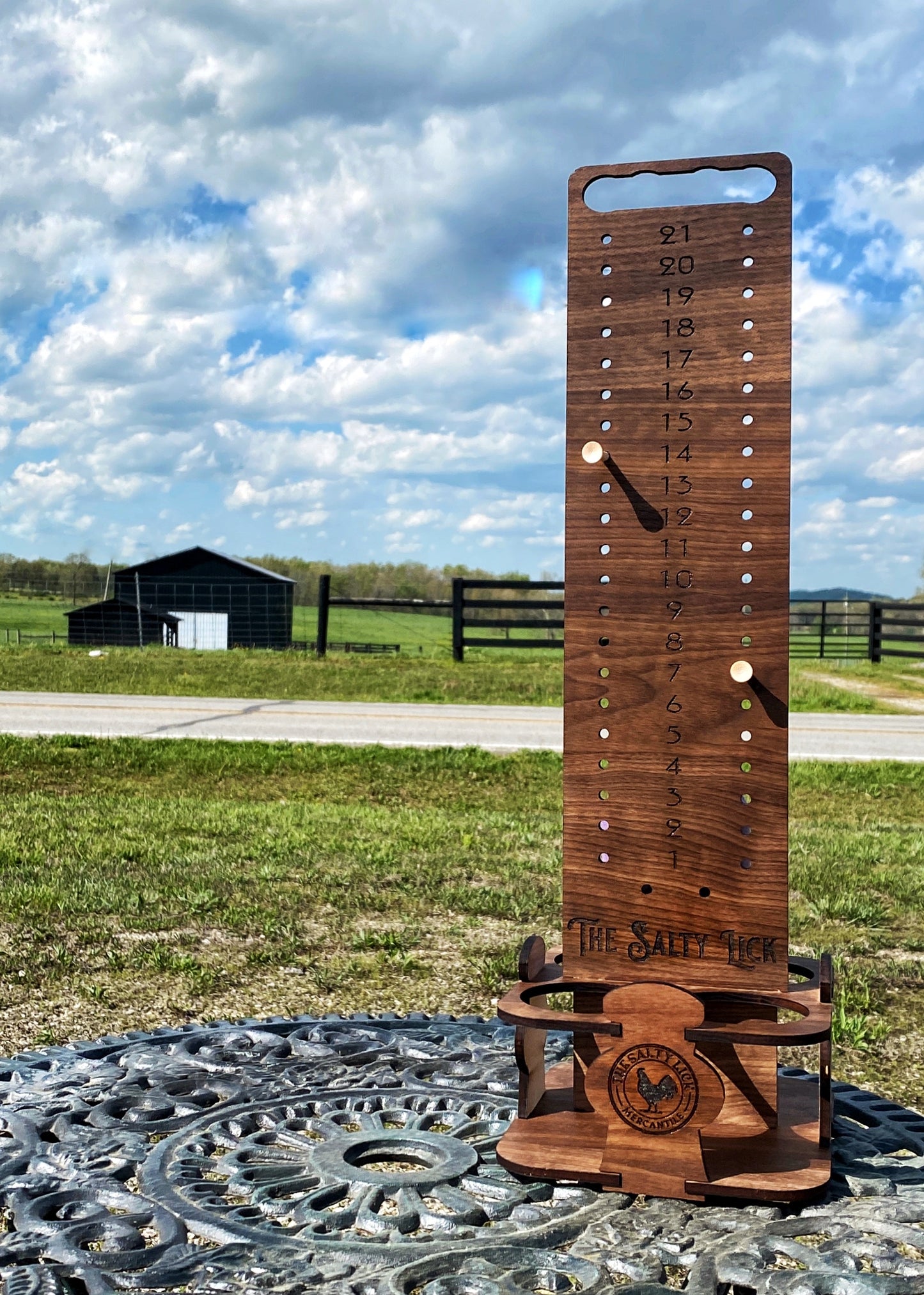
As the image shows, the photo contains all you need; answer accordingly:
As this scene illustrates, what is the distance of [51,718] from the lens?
12.1 metres

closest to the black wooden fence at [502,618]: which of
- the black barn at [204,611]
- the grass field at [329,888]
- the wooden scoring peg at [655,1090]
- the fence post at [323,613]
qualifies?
the fence post at [323,613]

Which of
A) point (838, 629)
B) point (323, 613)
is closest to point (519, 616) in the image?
point (323, 613)

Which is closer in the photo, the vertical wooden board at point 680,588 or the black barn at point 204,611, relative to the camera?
the vertical wooden board at point 680,588

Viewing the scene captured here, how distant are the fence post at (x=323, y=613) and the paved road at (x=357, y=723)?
16.5ft

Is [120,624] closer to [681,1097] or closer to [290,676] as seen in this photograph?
[290,676]

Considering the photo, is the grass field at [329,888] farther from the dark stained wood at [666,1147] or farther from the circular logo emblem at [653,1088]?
the circular logo emblem at [653,1088]

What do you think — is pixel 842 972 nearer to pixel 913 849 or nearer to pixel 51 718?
pixel 913 849

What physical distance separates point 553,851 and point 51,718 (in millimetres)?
7328

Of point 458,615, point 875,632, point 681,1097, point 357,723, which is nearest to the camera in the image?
point 681,1097

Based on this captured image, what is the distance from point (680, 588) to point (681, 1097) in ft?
3.44

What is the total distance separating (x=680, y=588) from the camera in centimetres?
252

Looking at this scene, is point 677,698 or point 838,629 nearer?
point 677,698

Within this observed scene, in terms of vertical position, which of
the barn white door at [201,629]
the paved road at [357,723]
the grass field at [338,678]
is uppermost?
the barn white door at [201,629]

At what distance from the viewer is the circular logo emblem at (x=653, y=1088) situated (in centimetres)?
242
